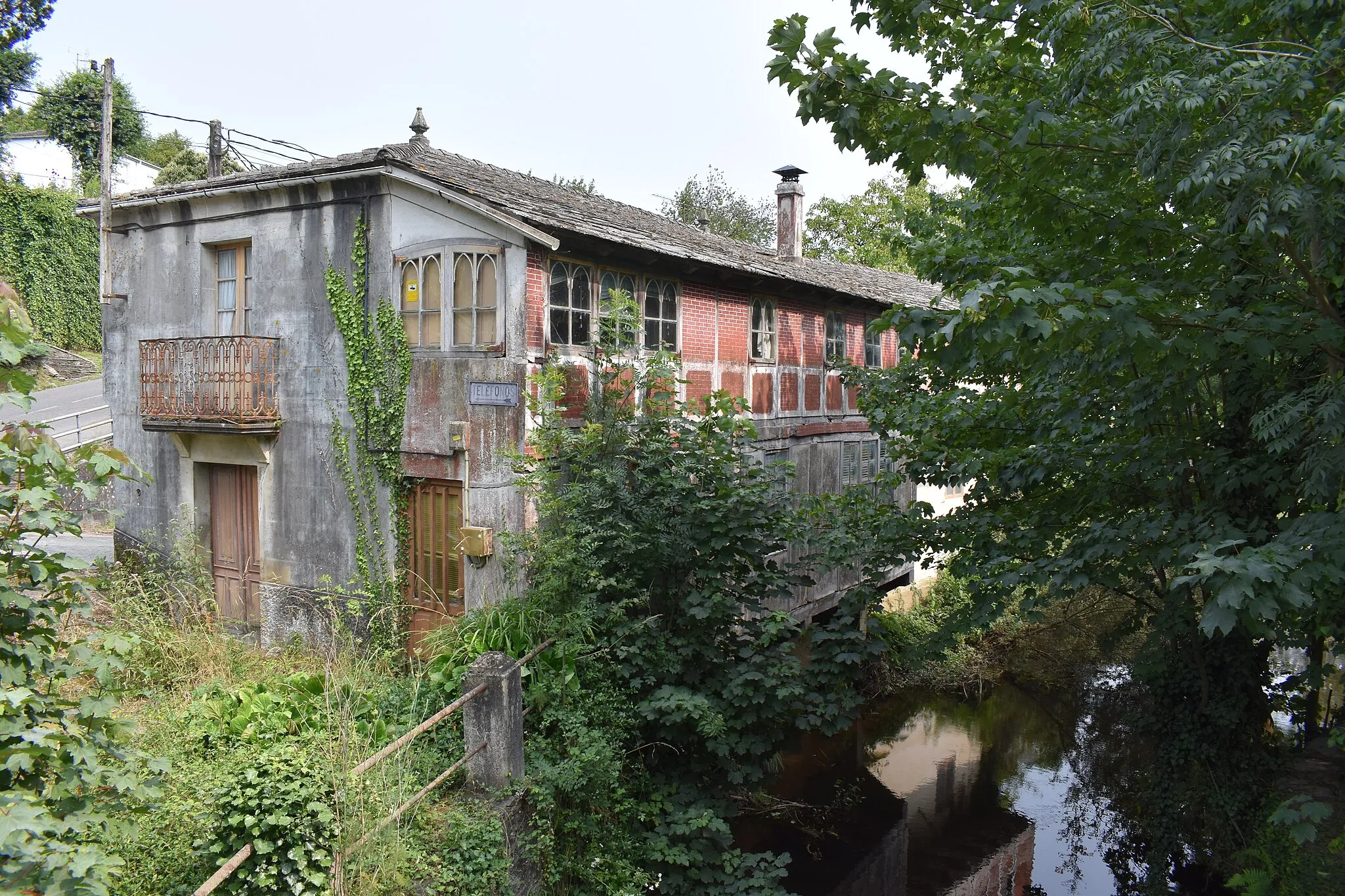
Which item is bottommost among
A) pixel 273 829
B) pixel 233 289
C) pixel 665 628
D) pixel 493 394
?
pixel 273 829

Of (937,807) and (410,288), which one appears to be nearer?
(410,288)

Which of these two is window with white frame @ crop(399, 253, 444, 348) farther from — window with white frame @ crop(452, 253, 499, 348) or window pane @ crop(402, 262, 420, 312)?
window with white frame @ crop(452, 253, 499, 348)

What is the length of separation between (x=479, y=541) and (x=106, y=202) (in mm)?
7349

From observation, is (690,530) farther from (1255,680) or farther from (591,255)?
(1255,680)

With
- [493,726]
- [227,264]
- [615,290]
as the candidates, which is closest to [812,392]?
[615,290]

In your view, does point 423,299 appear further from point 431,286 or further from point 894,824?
point 894,824

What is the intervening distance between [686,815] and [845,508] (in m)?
3.29

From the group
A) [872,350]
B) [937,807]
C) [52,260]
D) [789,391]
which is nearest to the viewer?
[937,807]

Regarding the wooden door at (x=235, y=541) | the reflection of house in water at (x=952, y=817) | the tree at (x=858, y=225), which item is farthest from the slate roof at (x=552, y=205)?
the tree at (x=858, y=225)

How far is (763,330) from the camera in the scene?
12727mm

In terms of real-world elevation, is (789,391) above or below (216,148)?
below

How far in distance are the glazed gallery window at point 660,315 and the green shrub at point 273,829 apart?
6.44m

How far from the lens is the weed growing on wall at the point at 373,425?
381 inches

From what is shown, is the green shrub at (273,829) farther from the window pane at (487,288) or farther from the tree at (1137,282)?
the window pane at (487,288)
